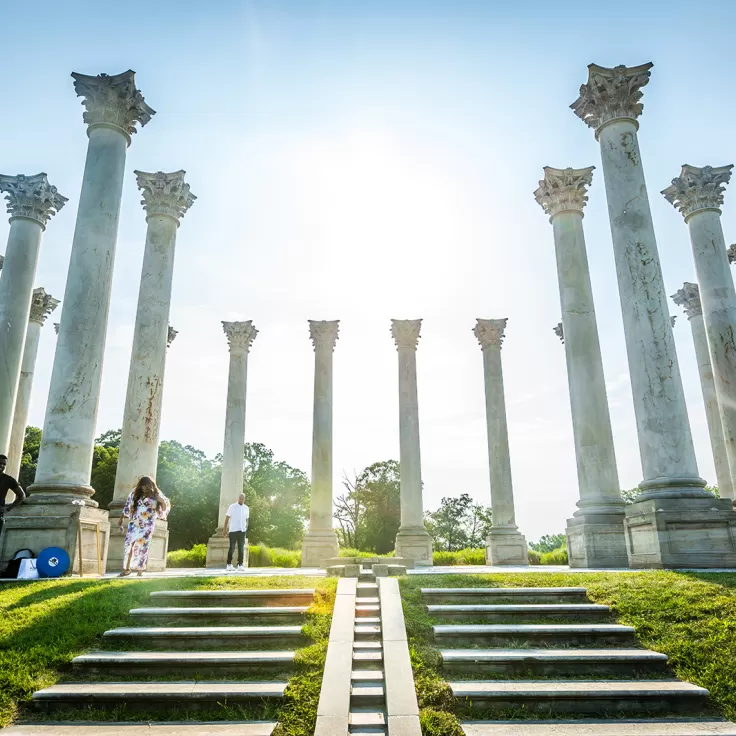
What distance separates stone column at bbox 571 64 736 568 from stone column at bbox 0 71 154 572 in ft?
88.9

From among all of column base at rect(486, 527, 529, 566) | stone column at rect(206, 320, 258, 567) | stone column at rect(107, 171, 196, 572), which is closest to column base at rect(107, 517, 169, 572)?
stone column at rect(107, 171, 196, 572)

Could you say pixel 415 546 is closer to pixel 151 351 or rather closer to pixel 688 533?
pixel 151 351

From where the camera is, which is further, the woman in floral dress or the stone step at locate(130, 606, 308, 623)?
the woman in floral dress

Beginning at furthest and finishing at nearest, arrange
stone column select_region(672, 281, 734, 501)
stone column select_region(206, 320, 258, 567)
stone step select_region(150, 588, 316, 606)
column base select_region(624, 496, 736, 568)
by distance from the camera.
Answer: stone column select_region(206, 320, 258, 567) → stone column select_region(672, 281, 734, 501) → column base select_region(624, 496, 736, 568) → stone step select_region(150, 588, 316, 606)

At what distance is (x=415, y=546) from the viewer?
56.0 meters

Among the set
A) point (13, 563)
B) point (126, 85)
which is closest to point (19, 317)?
point (126, 85)

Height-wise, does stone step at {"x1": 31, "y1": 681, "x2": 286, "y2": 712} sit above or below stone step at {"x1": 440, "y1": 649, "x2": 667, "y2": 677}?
below

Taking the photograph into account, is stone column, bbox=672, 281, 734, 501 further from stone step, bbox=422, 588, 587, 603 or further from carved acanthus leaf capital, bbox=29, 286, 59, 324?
carved acanthus leaf capital, bbox=29, 286, 59, 324

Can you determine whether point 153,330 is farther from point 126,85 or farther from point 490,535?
point 490,535

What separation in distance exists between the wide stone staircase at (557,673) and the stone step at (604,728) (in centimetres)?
2

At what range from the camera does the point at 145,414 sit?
3938 cm

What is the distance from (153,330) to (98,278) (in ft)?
28.4

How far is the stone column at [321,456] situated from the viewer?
5603 cm

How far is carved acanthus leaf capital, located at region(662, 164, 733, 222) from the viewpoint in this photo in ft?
147
